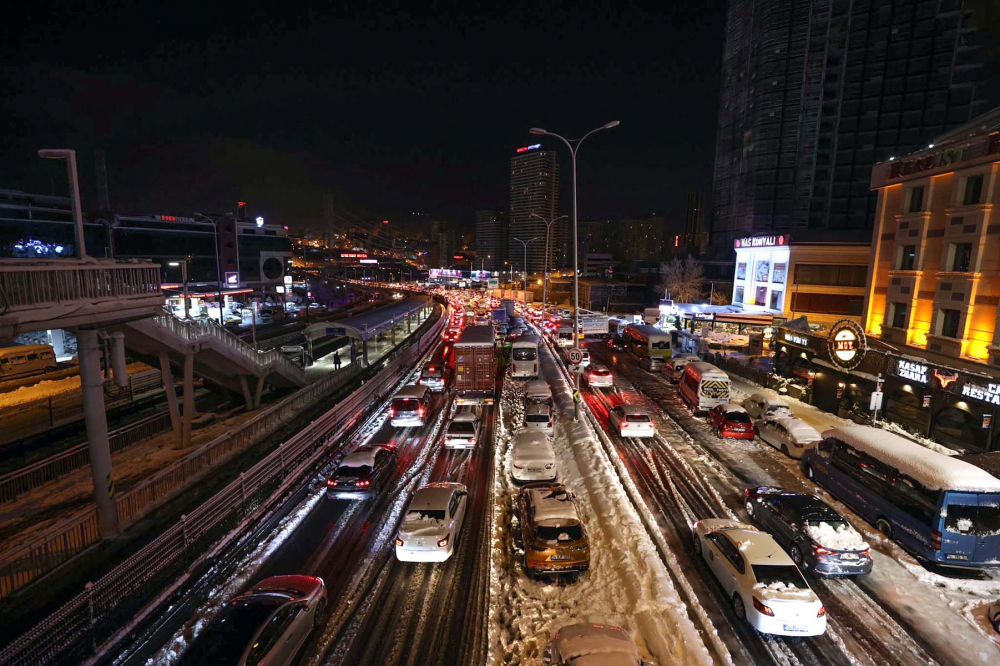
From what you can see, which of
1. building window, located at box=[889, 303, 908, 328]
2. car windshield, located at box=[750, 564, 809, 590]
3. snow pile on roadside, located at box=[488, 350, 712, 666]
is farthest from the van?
building window, located at box=[889, 303, 908, 328]

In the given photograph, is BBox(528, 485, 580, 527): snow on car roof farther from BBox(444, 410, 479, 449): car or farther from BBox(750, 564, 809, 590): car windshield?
BBox(444, 410, 479, 449): car

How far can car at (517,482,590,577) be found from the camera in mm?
10719

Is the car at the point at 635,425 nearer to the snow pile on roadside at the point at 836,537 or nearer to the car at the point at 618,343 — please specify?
the snow pile on roadside at the point at 836,537

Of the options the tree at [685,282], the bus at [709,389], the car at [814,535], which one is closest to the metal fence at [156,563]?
the car at [814,535]

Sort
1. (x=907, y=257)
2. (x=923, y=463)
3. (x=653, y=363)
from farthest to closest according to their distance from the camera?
(x=653, y=363), (x=907, y=257), (x=923, y=463)

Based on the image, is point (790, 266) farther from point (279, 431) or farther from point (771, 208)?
point (279, 431)

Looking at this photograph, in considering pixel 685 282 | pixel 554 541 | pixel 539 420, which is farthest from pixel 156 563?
pixel 685 282

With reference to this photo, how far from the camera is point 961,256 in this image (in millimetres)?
24188

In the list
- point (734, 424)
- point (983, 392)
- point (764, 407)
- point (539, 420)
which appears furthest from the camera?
point (764, 407)

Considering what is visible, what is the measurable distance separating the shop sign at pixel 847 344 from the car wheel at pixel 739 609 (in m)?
18.7

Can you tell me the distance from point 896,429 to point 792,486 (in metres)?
9.44

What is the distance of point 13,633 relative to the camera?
930 cm

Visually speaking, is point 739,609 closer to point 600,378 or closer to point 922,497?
point 922,497

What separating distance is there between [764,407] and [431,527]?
19.2m
